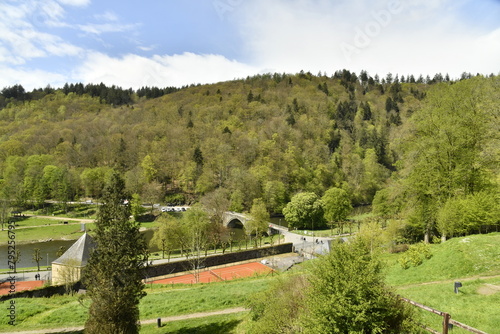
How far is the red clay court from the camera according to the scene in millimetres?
32781

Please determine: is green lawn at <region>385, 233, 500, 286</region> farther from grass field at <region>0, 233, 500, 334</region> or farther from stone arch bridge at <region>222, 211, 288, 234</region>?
stone arch bridge at <region>222, 211, 288, 234</region>

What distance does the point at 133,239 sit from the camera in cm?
1309

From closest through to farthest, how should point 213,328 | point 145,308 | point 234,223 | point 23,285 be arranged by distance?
point 213,328 < point 145,308 < point 23,285 < point 234,223

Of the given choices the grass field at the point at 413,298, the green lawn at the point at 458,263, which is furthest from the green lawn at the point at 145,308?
the green lawn at the point at 458,263

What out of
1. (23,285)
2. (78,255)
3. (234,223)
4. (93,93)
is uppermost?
(93,93)

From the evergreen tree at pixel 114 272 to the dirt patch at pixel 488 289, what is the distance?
556 inches

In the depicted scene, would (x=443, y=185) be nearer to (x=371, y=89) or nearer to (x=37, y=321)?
(x=37, y=321)

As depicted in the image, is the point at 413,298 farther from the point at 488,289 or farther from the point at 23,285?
the point at 23,285

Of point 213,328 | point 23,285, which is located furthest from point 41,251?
point 213,328

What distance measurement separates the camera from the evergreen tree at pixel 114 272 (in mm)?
12031

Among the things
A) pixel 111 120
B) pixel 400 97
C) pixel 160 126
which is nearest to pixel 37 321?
pixel 160 126

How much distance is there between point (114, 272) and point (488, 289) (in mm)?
15344

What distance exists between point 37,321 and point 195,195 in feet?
223

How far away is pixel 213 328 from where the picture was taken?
14.4 meters
